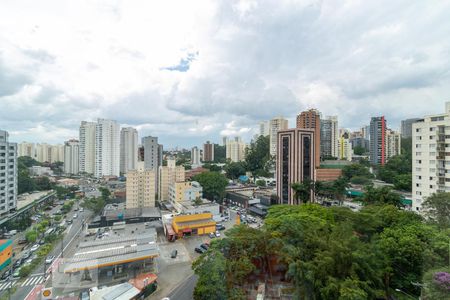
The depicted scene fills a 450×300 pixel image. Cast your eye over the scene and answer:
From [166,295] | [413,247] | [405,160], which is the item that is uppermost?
[405,160]

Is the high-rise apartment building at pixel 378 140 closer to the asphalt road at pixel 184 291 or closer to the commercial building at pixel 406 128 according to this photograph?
the commercial building at pixel 406 128

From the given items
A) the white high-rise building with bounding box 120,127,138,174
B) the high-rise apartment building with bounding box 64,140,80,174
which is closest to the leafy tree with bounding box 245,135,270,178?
the white high-rise building with bounding box 120,127,138,174

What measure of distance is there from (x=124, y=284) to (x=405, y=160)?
134 feet

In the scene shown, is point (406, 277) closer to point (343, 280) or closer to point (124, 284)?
point (343, 280)

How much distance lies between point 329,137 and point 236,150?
2696cm

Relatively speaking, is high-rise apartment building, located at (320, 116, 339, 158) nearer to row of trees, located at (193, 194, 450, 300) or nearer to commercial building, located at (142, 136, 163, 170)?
commercial building, located at (142, 136, 163, 170)

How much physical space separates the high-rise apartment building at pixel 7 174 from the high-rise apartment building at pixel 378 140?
2246 inches

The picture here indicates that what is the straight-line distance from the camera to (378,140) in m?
46.5

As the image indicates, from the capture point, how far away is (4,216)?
69.2 feet

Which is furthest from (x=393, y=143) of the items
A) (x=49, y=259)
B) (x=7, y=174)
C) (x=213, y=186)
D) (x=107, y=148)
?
(x=7, y=174)

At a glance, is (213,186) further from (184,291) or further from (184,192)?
(184,291)

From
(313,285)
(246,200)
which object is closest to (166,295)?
(313,285)

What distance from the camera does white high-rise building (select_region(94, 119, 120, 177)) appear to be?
45.2 meters

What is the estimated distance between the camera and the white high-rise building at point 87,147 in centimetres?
4653
